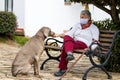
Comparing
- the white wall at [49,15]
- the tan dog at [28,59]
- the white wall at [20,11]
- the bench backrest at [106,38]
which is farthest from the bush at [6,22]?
the tan dog at [28,59]

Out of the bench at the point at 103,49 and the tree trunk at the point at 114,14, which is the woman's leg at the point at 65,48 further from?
the tree trunk at the point at 114,14

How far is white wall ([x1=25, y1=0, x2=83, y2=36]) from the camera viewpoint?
19938mm

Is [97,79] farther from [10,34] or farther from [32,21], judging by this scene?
[32,21]

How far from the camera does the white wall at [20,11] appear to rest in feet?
66.3

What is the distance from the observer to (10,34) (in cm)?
1806

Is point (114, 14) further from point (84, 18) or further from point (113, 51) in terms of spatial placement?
point (84, 18)

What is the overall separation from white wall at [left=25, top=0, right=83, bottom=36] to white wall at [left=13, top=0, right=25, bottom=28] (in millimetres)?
240

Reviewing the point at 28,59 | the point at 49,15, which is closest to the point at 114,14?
the point at 28,59

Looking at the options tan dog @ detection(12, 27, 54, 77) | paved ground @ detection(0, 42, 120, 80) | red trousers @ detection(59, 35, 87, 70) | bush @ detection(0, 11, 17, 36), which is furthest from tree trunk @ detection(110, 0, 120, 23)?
bush @ detection(0, 11, 17, 36)

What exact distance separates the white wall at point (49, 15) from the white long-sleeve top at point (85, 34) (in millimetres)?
9932

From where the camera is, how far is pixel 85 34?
388 inches

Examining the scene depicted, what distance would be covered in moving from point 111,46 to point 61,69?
1146 mm

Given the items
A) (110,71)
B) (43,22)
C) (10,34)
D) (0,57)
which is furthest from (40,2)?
(110,71)

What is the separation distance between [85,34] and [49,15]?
33.7 feet
